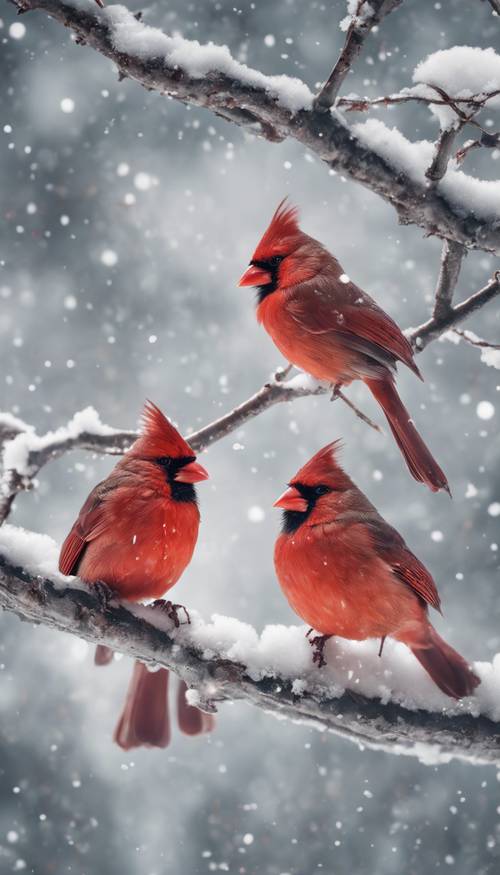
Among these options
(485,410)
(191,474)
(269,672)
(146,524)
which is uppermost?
(485,410)

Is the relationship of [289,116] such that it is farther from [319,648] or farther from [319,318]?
[319,648]

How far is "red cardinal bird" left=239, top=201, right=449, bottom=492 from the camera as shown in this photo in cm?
214

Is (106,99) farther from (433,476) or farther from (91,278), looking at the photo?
(433,476)

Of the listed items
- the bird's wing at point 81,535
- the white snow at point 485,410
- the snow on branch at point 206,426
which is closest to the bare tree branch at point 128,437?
the snow on branch at point 206,426

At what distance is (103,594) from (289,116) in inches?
41.8

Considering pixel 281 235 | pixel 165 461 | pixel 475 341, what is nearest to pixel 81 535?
pixel 165 461

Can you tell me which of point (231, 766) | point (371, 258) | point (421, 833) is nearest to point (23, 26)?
point (371, 258)

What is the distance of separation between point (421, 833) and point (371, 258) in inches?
208

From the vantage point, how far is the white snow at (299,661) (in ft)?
6.29

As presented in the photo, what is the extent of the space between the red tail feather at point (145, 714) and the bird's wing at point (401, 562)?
0.69 meters

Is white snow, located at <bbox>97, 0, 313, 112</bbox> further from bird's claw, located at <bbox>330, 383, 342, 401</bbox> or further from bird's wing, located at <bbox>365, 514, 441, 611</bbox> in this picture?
bird's wing, located at <bbox>365, 514, 441, 611</bbox>

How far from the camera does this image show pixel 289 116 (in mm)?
1693

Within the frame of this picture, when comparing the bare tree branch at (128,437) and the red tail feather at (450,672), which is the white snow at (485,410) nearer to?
the bare tree branch at (128,437)

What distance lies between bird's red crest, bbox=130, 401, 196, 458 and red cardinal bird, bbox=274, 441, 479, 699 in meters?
0.28
